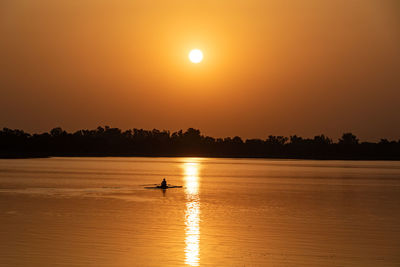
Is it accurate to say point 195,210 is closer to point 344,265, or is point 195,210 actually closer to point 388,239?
point 388,239

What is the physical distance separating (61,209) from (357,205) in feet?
76.0

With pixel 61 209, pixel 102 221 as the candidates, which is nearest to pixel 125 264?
pixel 102 221

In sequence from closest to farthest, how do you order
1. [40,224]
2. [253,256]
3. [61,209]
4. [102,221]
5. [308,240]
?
→ [253,256] → [308,240] → [40,224] → [102,221] → [61,209]

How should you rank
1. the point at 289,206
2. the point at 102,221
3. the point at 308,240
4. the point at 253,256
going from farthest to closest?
the point at 289,206 → the point at 102,221 → the point at 308,240 → the point at 253,256

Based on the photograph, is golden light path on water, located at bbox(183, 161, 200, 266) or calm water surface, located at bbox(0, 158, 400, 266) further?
calm water surface, located at bbox(0, 158, 400, 266)

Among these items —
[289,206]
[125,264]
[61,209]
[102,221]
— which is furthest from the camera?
[289,206]

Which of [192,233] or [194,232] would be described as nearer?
[192,233]

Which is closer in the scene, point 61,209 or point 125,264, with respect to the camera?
point 125,264

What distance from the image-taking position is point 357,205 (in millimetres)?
48406

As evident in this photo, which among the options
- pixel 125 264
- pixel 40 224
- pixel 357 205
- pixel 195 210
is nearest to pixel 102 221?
pixel 40 224

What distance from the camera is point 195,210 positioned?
42.2m

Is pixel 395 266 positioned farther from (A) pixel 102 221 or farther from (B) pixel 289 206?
(B) pixel 289 206

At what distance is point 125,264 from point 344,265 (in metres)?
8.20

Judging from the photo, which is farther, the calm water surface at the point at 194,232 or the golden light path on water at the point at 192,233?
the calm water surface at the point at 194,232
